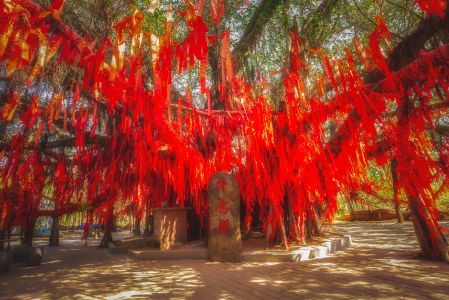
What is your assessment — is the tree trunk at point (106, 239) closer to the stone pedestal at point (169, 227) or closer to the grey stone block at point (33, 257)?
the grey stone block at point (33, 257)

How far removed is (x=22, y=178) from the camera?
29.0 feet

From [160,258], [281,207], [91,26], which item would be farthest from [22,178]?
[281,207]

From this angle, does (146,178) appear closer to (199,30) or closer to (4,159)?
(4,159)

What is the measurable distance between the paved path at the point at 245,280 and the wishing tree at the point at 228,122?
1.62 metres

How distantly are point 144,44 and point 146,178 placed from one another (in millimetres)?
5025

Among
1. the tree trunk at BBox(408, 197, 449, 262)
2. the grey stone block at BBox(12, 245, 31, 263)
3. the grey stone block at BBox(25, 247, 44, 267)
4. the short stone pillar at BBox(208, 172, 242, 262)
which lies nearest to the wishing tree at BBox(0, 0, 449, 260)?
the tree trunk at BBox(408, 197, 449, 262)

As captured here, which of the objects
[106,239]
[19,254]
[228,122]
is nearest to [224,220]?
[228,122]

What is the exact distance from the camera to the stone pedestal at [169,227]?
8.52 metres

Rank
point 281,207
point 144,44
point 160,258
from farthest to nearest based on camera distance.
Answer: point 281,207 < point 160,258 < point 144,44

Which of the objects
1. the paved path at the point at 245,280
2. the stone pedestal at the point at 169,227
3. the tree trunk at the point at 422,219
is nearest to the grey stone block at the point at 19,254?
the paved path at the point at 245,280

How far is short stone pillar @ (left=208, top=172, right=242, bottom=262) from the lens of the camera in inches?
271

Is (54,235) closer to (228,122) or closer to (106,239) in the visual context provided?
(106,239)

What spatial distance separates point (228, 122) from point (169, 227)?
380 cm

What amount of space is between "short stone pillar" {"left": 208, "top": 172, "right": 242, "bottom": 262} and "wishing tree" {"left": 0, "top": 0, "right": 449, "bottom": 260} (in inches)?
51.7
